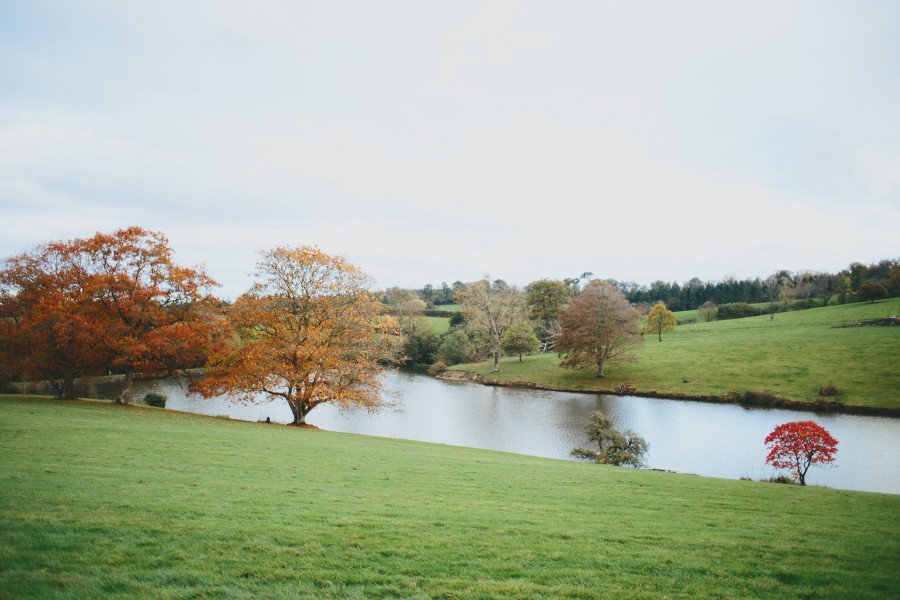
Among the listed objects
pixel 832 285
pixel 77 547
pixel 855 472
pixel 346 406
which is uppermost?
pixel 832 285

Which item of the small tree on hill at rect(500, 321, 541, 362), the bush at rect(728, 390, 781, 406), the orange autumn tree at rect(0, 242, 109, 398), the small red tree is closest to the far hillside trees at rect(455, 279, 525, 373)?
the small tree on hill at rect(500, 321, 541, 362)

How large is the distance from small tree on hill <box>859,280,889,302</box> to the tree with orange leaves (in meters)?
90.5

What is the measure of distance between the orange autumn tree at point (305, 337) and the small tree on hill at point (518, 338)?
41.4m

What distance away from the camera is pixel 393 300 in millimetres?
110062

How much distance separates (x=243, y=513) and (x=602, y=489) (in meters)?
10.2

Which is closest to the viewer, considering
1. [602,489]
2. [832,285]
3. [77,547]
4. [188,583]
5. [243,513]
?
[188,583]

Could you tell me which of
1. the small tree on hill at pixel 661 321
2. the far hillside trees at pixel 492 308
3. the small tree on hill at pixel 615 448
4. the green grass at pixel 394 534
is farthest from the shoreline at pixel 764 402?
the green grass at pixel 394 534

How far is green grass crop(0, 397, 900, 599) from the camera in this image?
5.99 m

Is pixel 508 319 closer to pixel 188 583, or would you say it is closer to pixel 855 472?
pixel 855 472

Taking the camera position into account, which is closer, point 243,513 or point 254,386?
point 243,513

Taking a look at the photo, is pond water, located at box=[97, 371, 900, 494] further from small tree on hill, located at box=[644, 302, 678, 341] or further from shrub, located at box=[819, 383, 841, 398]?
small tree on hill, located at box=[644, 302, 678, 341]

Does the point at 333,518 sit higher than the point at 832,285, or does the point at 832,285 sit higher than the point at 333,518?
the point at 832,285

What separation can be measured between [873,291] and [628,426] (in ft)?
205

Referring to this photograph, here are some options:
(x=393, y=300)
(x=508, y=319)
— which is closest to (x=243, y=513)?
(x=508, y=319)
